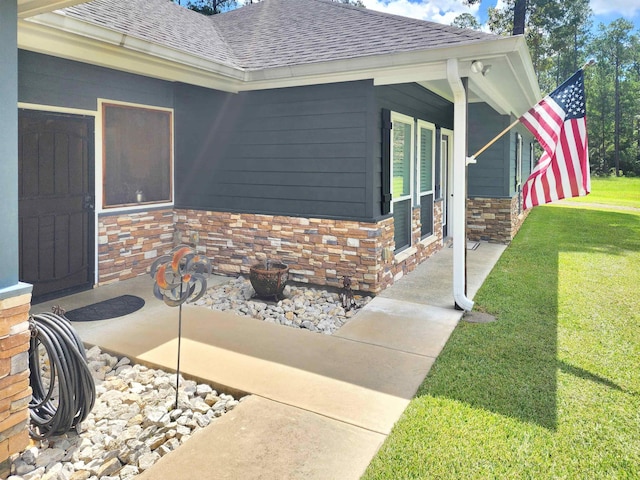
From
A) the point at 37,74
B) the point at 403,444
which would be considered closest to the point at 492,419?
the point at 403,444

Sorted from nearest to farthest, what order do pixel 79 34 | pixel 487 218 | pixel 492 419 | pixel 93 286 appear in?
pixel 492 419
pixel 79 34
pixel 93 286
pixel 487 218

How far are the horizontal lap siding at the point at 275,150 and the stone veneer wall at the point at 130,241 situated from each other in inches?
18.0

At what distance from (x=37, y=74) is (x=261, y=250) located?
10.1 ft

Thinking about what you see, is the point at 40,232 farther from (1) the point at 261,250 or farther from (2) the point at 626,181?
(2) the point at 626,181

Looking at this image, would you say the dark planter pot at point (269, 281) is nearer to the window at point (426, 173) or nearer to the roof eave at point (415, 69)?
the roof eave at point (415, 69)

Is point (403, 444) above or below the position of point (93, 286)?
below

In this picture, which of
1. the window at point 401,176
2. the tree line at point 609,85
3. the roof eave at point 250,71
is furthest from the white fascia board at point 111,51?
the tree line at point 609,85

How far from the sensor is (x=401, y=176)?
6426 mm

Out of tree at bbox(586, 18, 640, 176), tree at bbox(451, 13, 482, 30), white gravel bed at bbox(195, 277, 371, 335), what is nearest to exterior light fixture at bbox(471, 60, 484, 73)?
white gravel bed at bbox(195, 277, 371, 335)

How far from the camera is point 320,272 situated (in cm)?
573

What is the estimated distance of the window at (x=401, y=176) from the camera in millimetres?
6062

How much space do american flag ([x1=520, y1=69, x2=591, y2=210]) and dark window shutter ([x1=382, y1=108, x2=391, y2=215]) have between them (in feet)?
5.20

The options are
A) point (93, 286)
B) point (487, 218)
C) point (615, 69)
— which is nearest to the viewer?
point (93, 286)

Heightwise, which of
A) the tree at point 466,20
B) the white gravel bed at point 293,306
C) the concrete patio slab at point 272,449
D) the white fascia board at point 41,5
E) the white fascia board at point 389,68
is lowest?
the concrete patio slab at point 272,449
